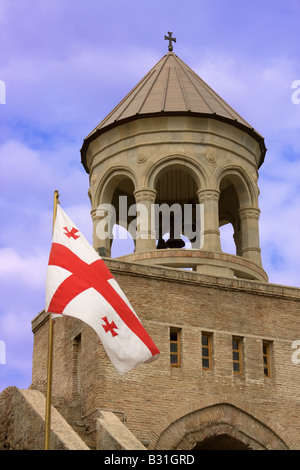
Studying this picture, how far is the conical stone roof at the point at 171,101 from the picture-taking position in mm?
30047

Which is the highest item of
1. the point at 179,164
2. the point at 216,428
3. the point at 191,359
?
the point at 179,164

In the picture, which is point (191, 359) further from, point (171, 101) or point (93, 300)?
point (171, 101)

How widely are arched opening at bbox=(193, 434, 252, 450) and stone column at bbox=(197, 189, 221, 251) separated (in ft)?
19.2

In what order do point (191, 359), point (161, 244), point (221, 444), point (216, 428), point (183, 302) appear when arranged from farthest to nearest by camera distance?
point (161, 244) < point (183, 302) < point (221, 444) < point (191, 359) < point (216, 428)

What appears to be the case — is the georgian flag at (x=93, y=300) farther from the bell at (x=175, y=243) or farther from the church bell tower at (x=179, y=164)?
the bell at (x=175, y=243)

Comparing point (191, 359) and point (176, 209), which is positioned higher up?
point (176, 209)

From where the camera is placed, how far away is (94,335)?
2577cm

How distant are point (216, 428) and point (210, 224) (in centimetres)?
643

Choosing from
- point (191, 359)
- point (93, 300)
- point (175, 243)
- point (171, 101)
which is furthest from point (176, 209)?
point (93, 300)

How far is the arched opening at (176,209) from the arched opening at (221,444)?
8442mm

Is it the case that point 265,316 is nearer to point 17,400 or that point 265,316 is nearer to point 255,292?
point 255,292

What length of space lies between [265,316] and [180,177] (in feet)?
22.1

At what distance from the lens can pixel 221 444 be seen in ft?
87.2
